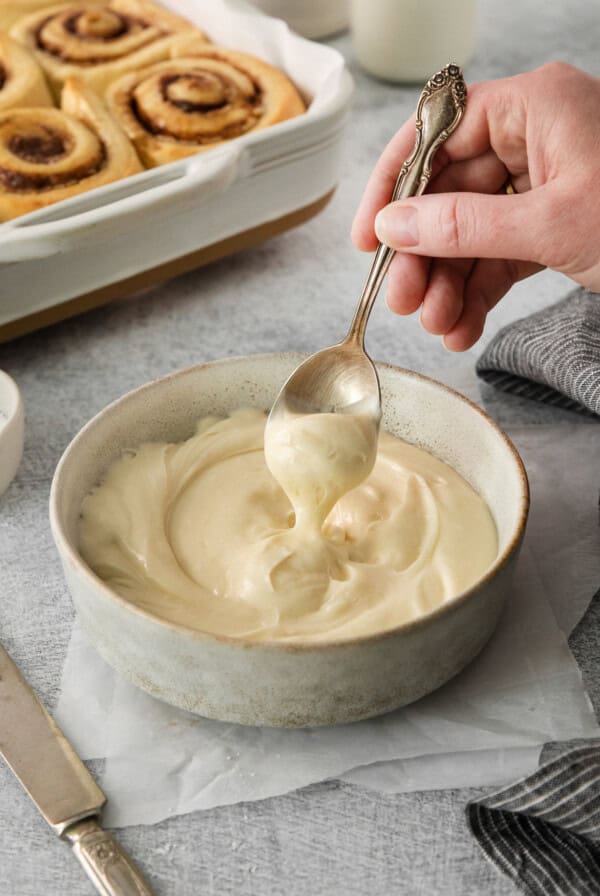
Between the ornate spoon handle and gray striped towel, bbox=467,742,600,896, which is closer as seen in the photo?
gray striped towel, bbox=467,742,600,896

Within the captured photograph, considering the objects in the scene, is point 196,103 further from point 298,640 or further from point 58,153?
point 298,640

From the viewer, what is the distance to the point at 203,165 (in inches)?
54.6

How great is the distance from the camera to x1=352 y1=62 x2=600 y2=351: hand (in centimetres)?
98

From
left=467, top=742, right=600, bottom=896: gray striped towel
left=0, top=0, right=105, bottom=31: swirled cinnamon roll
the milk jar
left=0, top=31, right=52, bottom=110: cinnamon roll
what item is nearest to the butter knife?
left=467, top=742, right=600, bottom=896: gray striped towel

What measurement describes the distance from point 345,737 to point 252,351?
2.19 ft

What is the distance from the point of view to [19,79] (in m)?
1.67

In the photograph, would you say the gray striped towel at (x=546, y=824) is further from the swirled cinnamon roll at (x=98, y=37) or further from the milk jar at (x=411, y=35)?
the milk jar at (x=411, y=35)

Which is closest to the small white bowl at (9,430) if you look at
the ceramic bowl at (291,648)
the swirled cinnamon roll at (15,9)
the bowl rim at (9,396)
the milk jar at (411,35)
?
the bowl rim at (9,396)

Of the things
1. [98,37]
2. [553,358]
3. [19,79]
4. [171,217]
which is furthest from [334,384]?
[98,37]

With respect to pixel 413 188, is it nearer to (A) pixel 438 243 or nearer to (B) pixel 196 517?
(A) pixel 438 243

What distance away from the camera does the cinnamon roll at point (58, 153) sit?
1.45 meters

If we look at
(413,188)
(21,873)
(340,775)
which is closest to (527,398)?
(413,188)

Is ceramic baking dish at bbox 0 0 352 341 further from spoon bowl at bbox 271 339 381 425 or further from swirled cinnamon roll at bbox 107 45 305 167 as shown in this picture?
spoon bowl at bbox 271 339 381 425

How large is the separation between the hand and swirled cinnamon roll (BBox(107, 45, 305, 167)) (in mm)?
476
